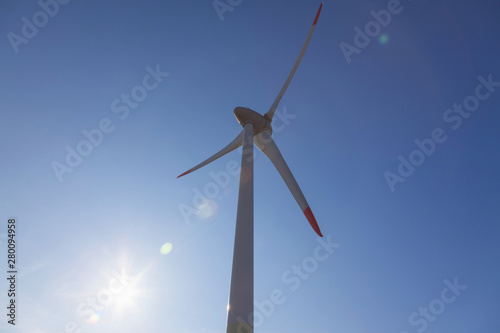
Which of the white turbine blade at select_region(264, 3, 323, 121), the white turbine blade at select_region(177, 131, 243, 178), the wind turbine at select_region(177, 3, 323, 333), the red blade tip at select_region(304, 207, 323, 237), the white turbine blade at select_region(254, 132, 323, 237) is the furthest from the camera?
the white turbine blade at select_region(264, 3, 323, 121)

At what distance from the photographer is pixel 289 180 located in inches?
739

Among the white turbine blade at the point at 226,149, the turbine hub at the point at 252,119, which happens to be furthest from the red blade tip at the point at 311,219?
the white turbine blade at the point at 226,149

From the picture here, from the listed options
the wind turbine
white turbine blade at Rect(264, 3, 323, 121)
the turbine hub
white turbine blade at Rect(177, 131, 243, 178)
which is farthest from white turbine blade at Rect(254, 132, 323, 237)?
white turbine blade at Rect(264, 3, 323, 121)

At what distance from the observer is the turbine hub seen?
20672 millimetres

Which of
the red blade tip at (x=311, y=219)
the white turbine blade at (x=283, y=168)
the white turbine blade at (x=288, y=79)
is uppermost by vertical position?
the white turbine blade at (x=288, y=79)

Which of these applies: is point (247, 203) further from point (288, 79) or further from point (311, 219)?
point (288, 79)

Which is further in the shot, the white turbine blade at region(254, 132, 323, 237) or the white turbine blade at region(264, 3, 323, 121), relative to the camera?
the white turbine blade at region(264, 3, 323, 121)

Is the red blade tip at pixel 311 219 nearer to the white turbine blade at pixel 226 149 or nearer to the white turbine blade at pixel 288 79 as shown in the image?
the white turbine blade at pixel 226 149

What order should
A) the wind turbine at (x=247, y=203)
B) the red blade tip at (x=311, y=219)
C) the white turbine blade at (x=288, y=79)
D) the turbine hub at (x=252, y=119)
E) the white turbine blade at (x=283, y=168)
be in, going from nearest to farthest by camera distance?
the wind turbine at (x=247, y=203) < the red blade tip at (x=311, y=219) < the white turbine blade at (x=283, y=168) < the turbine hub at (x=252, y=119) < the white turbine blade at (x=288, y=79)

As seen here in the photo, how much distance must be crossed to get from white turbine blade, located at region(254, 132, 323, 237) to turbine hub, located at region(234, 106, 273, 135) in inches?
18.7

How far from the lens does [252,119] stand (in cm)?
2075

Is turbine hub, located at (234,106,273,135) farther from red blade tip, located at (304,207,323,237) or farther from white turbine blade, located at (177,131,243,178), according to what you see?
red blade tip, located at (304,207,323,237)

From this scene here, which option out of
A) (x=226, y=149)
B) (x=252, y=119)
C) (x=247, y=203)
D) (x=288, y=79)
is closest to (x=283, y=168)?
(x=252, y=119)

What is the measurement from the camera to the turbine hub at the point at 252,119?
20672 millimetres
